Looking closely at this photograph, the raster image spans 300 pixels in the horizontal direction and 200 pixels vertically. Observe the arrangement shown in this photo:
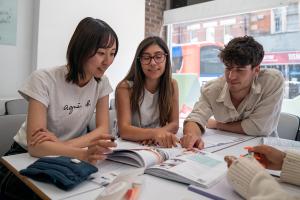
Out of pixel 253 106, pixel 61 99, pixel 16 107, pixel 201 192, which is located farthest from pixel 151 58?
pixel 16 107

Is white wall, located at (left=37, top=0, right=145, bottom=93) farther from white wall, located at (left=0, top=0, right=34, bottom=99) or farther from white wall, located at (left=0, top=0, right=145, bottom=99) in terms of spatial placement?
white wall, located at (left=0, top=0, right=34, bottom=99)

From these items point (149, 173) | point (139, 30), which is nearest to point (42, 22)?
point (139, 30)

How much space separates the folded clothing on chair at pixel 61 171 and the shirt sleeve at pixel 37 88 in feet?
1.59

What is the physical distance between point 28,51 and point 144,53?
206 centimetres

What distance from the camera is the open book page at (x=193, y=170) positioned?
83 cm

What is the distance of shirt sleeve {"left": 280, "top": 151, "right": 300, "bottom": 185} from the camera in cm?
85

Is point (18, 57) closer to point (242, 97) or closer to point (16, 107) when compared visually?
point (16, 107)

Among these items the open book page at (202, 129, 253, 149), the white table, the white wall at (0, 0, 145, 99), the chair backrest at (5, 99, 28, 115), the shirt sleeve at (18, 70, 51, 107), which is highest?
the white wall at (0, 0, 145, 99)

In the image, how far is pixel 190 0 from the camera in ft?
15.4

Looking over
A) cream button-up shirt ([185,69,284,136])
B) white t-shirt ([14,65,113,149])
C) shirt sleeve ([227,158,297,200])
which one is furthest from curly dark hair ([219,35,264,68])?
shirt sleeve ([227,158,297,200])

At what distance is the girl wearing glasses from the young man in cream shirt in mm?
169

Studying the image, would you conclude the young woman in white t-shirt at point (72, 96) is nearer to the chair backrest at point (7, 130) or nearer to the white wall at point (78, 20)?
the chair backrest at point (7, 130)

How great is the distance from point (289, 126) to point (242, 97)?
66 centimetres

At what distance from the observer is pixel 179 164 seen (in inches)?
36.6
